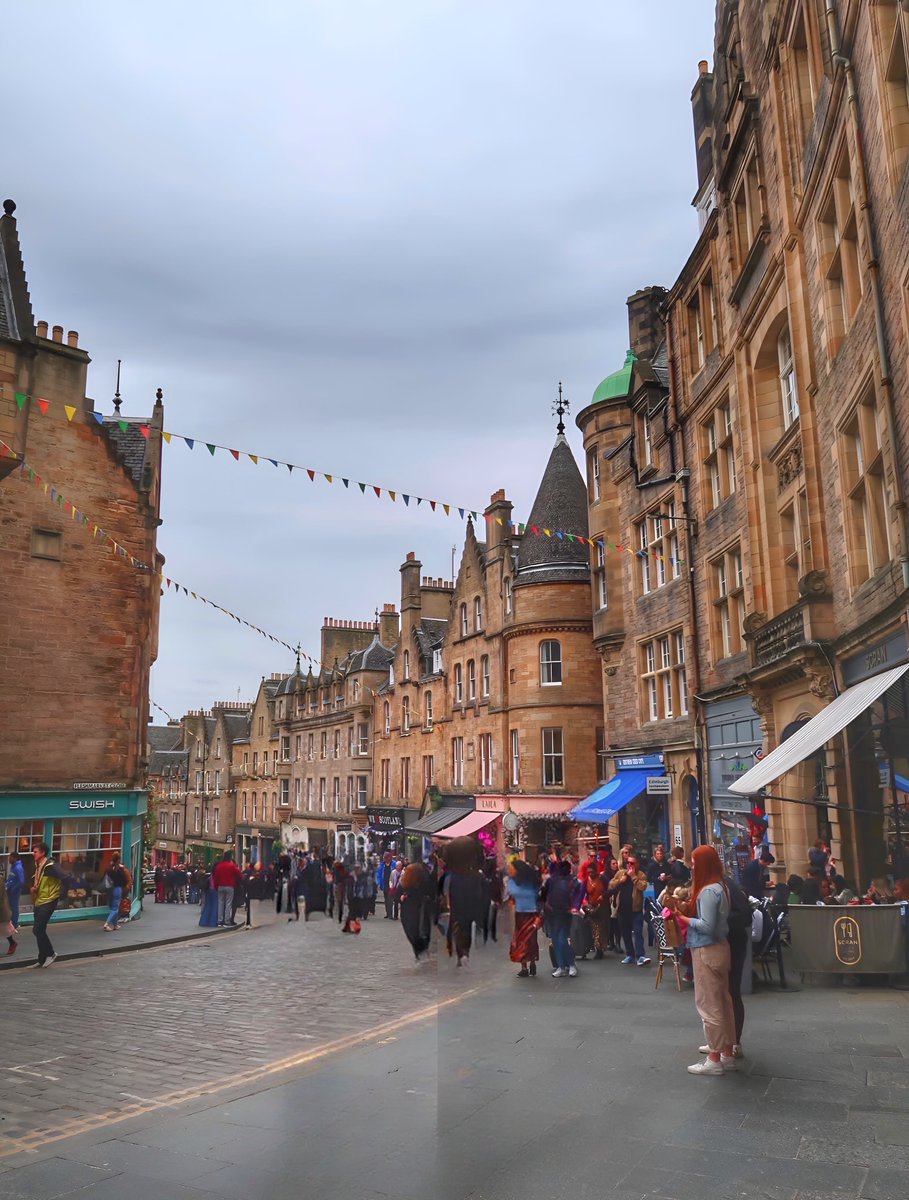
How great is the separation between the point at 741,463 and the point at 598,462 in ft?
31.9

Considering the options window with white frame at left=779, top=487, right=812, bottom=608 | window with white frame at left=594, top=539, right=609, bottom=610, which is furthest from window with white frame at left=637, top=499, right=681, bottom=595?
window with white frame at left=779, top=487, right=812, bottom=608

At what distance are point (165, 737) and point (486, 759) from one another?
215 feet

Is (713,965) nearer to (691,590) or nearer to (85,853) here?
(691,590)

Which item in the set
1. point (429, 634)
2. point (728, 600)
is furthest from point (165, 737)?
point (728, 600)

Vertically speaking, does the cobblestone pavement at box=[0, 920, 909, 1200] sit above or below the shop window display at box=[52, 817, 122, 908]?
below

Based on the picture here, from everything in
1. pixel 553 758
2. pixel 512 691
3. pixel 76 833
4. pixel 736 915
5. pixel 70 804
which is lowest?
pixel 736 915

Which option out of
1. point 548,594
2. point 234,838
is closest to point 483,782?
point 548,594

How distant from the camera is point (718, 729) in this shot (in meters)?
19.9

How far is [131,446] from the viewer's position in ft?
84.8

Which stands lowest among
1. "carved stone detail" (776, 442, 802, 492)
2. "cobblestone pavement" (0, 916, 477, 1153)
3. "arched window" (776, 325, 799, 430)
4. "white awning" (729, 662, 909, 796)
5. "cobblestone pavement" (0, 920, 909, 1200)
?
"cobblestone pavement" (0, 916, 477, 1153)

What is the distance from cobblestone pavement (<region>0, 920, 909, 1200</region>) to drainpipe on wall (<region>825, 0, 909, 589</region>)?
500cm

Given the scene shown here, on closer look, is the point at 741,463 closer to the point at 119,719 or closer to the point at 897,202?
the point at 897,202

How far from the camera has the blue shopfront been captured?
23.4 meters

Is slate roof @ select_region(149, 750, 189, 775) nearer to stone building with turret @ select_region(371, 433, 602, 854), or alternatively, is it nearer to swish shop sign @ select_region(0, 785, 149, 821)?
stone building with turret @ select_region(371, 433, 602, 854)
